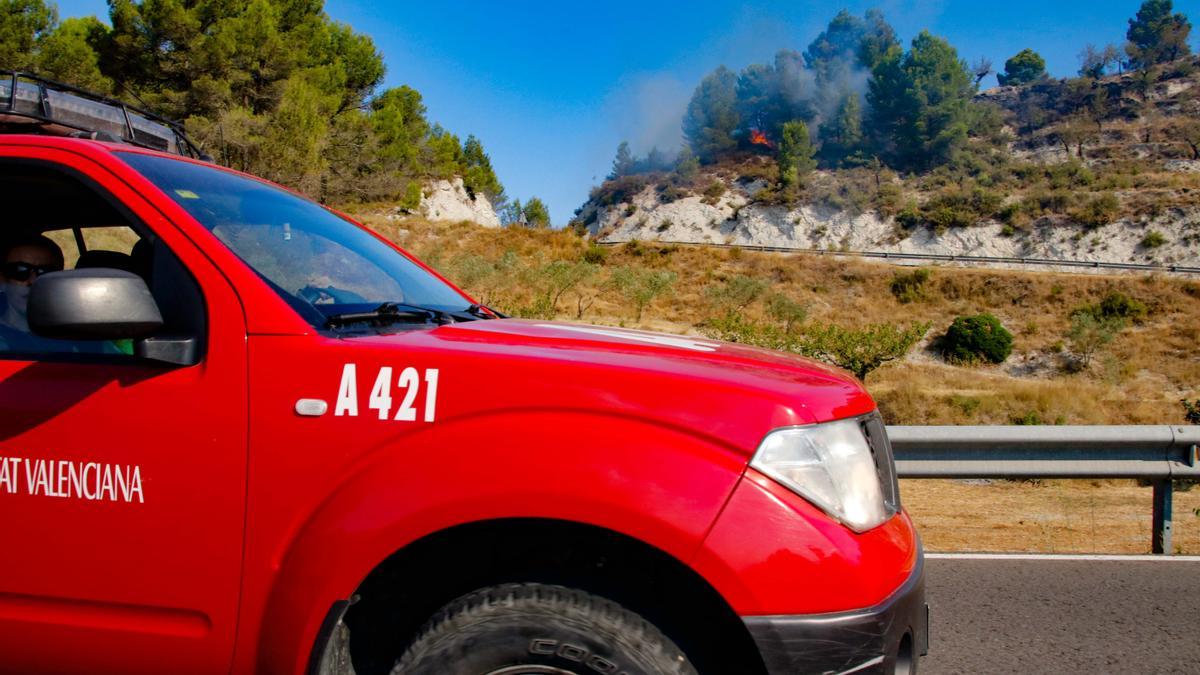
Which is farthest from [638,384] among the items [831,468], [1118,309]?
[1118,309]

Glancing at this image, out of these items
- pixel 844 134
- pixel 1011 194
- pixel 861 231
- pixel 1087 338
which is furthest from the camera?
pixel 844 134

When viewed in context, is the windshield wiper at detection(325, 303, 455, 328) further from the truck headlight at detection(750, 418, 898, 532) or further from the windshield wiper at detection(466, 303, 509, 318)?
the truck headlight at detection(750, 418, 898, 532)

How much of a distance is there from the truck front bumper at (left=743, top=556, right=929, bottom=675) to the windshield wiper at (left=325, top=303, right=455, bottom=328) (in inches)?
47.8

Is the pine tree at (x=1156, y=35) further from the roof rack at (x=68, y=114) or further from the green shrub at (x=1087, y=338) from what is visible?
the roof rack at (x=68, y=114)

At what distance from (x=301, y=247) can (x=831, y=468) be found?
1664 millimetres

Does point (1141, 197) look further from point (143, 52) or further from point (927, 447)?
point (927, 447)

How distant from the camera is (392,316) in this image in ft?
7.56

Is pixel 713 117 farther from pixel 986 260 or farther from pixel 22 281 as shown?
pixel 22 281

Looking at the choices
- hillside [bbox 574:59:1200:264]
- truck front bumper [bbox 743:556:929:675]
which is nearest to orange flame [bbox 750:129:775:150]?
hillside [bbox 574:59:1200:264]

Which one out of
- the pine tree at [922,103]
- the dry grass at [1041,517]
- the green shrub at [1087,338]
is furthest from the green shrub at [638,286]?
the pine tree at [922,103]

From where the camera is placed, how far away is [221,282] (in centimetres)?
201

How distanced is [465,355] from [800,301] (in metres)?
42.4

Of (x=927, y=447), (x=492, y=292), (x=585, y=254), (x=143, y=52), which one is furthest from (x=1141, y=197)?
(x=927, y=447)

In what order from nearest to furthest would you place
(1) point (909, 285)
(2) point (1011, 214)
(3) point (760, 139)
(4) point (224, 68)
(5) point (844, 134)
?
1. (4) point (224, 68)
2. (1) point (909, 285)
3. (2) point (1011, 214)
4. (5) point (844, 134)
5. (3) point (760, 139)
